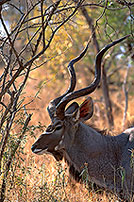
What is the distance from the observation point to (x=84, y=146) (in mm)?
3422

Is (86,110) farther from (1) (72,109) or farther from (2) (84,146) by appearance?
(2) (84,146)

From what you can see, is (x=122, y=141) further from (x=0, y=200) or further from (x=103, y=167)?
(x=0, y=200)

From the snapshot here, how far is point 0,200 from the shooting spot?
9.59 ft

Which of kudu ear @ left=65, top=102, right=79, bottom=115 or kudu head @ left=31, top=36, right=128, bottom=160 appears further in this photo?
kudu ear @ left=65, top=102, right=79, bottom=115

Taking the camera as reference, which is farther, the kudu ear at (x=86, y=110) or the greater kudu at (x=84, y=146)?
the kudu ear at (x=86, y=110)

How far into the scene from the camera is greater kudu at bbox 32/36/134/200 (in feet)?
10.7

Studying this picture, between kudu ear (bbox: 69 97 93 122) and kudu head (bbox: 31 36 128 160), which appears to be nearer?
kudu head (bbox: 31 36 128 160)

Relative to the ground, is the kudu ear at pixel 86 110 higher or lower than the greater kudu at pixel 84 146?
higher

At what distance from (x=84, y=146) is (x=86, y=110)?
422 millimetres

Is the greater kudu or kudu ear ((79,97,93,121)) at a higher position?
kudu ear ((79,97,93,121))

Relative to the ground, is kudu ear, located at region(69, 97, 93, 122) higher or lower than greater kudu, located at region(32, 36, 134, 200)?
higher

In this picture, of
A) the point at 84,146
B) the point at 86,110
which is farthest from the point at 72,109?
the point at 84,146

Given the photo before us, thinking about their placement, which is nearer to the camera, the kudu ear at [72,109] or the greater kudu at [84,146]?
the greater kudu at [84,146]

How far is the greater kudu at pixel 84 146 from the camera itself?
3.27 metres
